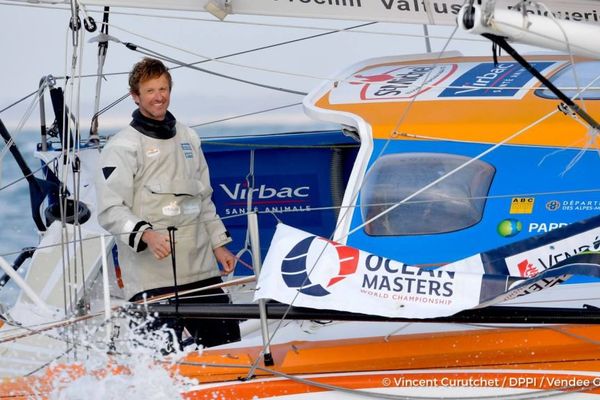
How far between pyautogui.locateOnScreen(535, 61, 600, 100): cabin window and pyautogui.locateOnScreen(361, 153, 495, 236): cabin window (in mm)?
365

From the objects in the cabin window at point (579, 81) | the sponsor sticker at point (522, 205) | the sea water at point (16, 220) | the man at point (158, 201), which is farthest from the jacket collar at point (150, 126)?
the sea water at point (16, 220)

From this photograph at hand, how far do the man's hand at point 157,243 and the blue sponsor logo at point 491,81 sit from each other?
3.73ft

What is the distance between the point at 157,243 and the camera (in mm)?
3744

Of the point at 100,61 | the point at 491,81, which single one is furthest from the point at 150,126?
the point at 491,81

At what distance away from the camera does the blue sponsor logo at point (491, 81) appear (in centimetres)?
429

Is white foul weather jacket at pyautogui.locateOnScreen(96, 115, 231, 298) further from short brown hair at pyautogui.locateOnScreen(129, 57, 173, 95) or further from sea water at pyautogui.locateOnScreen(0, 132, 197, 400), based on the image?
sea water at pyautogui.locateOnScreen(0, 132, 197, 400)

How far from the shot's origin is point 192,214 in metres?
4.05

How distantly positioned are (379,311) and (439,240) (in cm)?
56

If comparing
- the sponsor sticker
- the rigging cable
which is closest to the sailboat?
the sponsor sticker

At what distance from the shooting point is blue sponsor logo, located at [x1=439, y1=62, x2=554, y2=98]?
4.29 meters

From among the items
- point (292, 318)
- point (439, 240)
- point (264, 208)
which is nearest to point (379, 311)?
point (292, 318)

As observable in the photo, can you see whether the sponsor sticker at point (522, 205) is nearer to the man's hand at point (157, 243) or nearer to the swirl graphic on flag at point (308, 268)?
the swirl graphic on flag at point (308, 268)

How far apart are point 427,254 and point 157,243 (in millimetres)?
844

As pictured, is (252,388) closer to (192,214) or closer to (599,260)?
(192,214)
